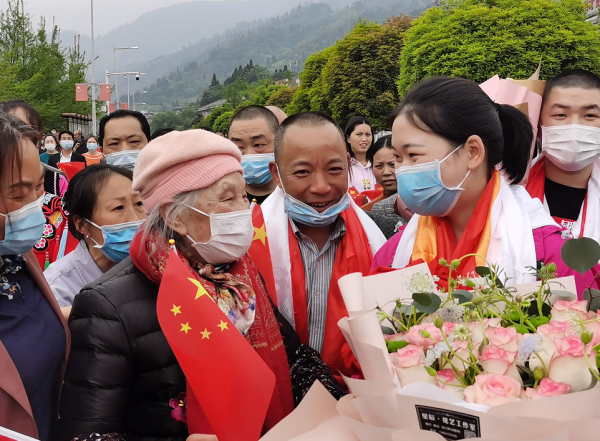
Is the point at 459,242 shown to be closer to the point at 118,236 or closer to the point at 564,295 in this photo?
the point at 564,295

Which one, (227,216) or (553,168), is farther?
(553,168)

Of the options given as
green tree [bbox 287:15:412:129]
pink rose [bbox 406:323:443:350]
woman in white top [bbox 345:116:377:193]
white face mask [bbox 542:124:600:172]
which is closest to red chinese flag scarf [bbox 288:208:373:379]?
white face mask [bbox 542:124:600:172]

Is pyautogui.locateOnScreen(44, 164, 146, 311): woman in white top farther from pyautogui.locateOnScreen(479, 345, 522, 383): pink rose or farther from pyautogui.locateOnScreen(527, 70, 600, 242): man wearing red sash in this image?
pyautogui.locateOnScreen(479, 345, 522, 383): pink rose

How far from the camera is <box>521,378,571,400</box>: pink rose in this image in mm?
1357

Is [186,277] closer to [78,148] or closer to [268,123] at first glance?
[268,123]

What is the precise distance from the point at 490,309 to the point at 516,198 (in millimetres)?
1141

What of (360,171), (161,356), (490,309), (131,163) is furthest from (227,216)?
(360,171)

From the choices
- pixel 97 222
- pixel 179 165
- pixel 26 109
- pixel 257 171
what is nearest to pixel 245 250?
pixel 179 165

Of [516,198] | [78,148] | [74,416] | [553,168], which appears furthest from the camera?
[78,148]

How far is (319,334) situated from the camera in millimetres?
3246

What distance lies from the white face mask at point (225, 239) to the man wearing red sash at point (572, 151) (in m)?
2.12

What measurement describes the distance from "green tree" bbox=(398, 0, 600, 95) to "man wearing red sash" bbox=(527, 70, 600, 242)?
20.4 feet

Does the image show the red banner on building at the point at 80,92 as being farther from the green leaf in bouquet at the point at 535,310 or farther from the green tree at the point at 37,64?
the green leaf in bouquet at the point at 535,310

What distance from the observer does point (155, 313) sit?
229 cm
